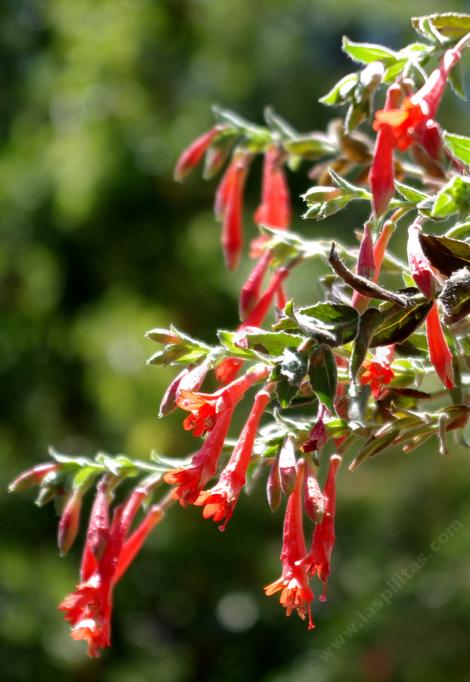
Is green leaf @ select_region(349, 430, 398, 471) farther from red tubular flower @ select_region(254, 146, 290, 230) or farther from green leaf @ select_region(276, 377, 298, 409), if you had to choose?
red tubular flower @ select_region(254, 146, 290, 230)

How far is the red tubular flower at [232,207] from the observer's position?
1129 millimetres

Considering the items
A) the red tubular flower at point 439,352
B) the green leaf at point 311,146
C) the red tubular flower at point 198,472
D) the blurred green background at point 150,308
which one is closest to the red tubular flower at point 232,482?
the red tubular flower at point 198,472

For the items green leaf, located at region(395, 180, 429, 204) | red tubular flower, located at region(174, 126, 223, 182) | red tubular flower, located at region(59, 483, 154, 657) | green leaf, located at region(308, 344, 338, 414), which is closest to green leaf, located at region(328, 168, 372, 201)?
green leaf, located at region(395, 180, 429, 204)

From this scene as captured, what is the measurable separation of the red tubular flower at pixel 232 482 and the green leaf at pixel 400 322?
92 millimetres

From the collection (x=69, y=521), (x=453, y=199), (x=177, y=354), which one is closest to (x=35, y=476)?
(x=69, y=521)

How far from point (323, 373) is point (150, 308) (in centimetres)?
374

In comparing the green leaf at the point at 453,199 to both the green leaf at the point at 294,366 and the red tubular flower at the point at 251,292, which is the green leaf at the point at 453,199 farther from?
the red tubular flower at the point at 251,292

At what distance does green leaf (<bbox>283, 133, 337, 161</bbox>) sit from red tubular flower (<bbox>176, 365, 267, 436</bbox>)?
0.39m

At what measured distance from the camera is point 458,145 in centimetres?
63

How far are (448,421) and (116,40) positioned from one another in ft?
14.1

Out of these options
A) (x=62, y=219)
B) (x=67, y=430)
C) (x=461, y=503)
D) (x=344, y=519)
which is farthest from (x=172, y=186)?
(x=461, y=503)

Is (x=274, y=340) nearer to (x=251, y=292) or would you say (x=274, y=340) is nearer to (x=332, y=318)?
(x=332, y=318)

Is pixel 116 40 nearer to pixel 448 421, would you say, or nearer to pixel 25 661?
pixel 25 661

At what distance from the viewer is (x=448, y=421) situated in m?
0.73
